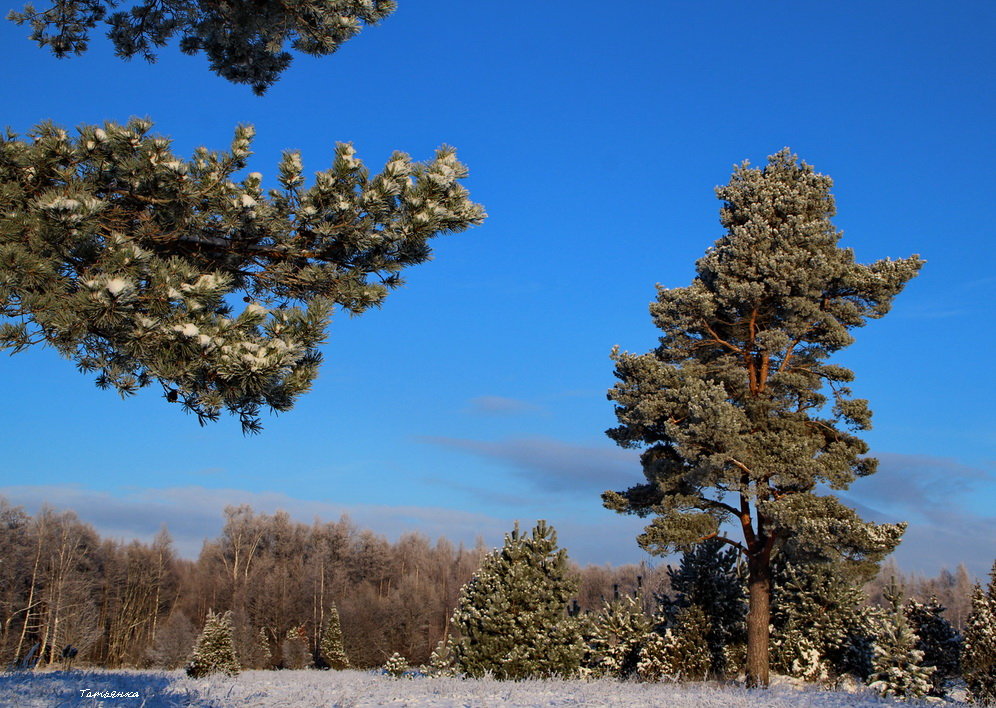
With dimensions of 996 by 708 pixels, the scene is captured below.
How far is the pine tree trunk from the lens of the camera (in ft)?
52.4

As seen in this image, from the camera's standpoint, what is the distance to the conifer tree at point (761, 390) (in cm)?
1545

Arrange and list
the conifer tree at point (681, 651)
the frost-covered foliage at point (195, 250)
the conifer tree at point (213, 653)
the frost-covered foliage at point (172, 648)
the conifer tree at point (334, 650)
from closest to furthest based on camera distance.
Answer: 1. the frost-covered foliage at point (195, 250)
2. the conifer tree at point (681, 651)
3. the conifer tree at point (213, 653)
4. the conifer tree at point (334, 650)
5. the frost-covered foliage at point (172, 648)

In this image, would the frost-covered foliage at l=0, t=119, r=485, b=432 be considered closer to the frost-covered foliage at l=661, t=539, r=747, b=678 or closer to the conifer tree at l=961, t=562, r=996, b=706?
the conifer tree at l=961, t=562, r=996, b=706

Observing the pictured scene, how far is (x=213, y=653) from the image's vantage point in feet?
83.7

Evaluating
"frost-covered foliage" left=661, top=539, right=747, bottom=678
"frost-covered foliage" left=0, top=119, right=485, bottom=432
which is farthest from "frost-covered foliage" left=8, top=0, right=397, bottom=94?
"frost-covered foliage" left=661, top=539, right=747, bottom=678

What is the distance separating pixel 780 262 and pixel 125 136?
14.5 m

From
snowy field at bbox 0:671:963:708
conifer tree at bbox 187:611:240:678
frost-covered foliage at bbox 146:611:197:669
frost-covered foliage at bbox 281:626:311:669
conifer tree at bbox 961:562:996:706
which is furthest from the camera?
frost-covered foliage at bbox 281:626:311:669

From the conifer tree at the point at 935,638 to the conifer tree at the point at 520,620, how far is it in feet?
32.6

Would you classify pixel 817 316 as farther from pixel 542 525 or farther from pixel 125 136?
pixel 125 136

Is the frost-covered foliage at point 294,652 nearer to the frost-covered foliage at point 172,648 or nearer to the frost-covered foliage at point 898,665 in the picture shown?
the frost-covered foliage at point 172,648

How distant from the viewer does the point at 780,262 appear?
16688 mm

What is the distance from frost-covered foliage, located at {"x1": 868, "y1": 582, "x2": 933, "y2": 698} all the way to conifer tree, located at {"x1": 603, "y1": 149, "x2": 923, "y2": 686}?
160cm

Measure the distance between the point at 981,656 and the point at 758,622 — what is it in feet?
15.6

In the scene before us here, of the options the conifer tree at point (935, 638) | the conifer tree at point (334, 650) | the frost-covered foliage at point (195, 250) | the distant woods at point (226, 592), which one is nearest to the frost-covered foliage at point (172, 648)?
the distant woods at point (226, 592)
